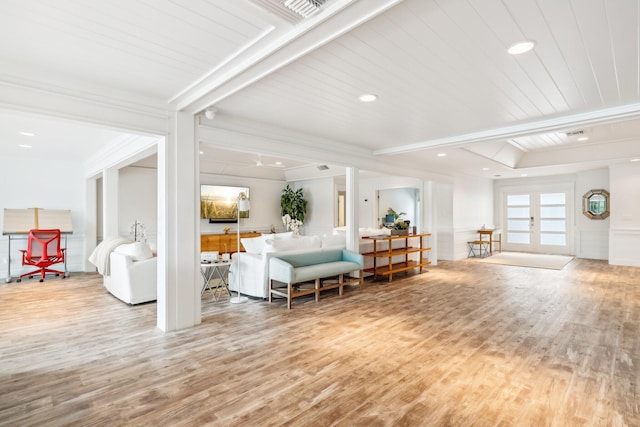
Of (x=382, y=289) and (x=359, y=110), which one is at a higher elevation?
(x=359, y=110)

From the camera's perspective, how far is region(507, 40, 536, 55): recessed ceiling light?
238 centimetres

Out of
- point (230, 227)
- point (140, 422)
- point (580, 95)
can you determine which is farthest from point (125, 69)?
point (230, 227)

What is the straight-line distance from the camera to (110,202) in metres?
6.52

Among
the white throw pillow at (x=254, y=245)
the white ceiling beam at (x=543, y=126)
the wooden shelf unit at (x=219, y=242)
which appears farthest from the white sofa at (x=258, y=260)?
the wooden shelf unit at (x=219, y=242)

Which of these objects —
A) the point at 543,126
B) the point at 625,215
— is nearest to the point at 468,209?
the point at 625,215

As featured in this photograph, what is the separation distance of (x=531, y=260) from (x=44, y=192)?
12.0 meters

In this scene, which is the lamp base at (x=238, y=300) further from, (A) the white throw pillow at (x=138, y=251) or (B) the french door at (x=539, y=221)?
(B) the french door at (x=539, y=221)

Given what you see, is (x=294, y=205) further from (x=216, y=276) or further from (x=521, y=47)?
(x=521, y=47)

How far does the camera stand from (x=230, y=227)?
913 cm

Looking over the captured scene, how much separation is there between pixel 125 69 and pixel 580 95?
14.6 feet

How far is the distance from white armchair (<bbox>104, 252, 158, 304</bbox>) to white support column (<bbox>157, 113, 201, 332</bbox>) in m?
1.20

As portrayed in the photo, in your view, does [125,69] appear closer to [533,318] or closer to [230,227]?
[533,318]

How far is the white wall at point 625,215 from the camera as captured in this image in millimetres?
8031

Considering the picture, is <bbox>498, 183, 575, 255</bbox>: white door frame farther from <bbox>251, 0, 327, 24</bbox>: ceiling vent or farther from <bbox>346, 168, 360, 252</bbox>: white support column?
<bbox>251, 0, 327, 24</bbox>: ceiling vent
